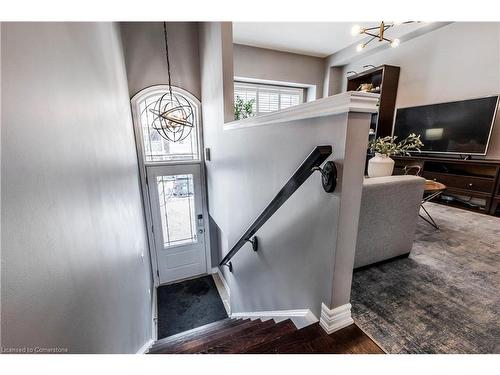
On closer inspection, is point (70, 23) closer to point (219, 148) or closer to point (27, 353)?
point (27, 353)

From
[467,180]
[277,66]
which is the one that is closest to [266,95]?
[277,66]

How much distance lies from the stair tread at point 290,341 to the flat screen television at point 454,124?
427cm

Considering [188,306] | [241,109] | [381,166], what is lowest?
[188,306]

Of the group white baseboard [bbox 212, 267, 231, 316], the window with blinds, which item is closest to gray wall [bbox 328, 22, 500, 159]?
the window with blinds

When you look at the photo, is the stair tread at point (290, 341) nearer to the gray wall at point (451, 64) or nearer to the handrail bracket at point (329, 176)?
the handrail bracket at point (329, 176)

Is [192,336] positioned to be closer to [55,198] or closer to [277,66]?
[55,198]

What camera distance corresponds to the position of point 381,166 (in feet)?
8.22

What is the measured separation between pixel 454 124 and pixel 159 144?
527 centimetres

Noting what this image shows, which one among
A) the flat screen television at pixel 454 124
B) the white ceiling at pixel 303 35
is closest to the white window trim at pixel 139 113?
the white ceiling at pixel 303 35

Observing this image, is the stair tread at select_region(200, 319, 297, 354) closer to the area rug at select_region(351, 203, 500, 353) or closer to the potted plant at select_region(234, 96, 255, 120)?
the area rug at select_region(351, 203, 500, 353)

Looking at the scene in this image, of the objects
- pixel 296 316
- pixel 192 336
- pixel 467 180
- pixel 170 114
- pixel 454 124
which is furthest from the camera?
pixel 170 114

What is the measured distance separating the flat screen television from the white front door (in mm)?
4415

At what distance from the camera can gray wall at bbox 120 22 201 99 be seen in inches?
145

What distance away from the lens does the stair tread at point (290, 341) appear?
1174 mm
